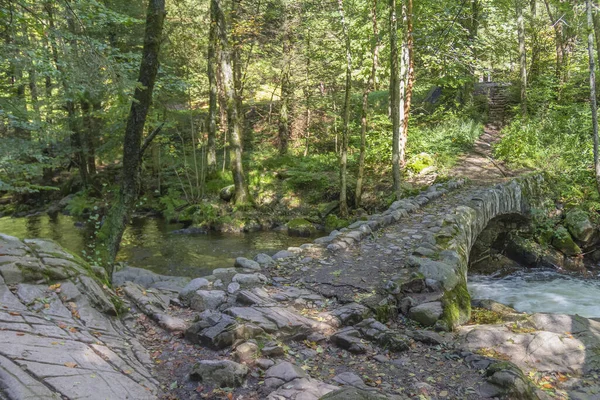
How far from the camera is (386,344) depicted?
4.29 m

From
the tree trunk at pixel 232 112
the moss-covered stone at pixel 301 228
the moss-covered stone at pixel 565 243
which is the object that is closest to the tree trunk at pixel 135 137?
the tree trunk at pixel 232 112

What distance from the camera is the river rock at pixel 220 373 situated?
3.27m

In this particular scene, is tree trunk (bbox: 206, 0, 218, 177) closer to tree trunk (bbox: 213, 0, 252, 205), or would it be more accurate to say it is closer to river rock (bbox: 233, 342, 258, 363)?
tree trunk (bbox: 213, 0, 252, 205)

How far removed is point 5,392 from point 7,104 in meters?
6.64

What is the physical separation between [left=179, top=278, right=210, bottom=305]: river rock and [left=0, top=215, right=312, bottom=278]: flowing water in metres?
3.19

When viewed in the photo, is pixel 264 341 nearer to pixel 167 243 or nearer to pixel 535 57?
pixel 167 243

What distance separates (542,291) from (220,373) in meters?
8.50

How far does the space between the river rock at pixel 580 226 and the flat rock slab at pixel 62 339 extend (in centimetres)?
1254

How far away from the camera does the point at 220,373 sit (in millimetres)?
3299

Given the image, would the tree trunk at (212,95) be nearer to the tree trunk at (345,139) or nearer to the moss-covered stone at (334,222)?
the tree trunk at (345,139)

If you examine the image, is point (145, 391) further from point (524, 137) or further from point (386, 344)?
point (524, 137)

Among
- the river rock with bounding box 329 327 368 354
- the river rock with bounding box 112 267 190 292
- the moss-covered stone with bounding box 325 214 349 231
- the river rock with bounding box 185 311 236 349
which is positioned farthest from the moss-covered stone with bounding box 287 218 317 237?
the river rock with bounding box 185 311 236 349

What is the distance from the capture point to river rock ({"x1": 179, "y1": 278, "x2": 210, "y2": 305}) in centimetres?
527

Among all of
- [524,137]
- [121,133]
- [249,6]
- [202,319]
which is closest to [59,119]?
[121,133]
